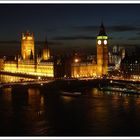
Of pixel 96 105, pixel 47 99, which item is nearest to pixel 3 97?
pixel 47 99

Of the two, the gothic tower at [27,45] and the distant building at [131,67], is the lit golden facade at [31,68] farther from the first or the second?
the distant building at [131,67]

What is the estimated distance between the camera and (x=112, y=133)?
9.71 metres

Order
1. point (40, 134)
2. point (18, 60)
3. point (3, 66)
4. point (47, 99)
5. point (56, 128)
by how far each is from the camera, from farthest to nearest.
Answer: point (3, 66)
point (18, 60)
point (47, 99)
point (56, 128)
point (40, 134)

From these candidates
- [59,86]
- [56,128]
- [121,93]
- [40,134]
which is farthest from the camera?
[59,86]

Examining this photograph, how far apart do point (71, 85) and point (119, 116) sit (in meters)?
10.7

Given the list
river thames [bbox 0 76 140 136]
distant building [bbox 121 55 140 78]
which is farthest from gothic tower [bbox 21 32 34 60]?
river thames [bbox 0 76 140 136]

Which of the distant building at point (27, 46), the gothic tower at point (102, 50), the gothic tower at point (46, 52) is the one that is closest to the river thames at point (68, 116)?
the gothic tower at point (102, 50)

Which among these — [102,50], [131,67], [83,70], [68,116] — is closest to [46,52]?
[83,70]

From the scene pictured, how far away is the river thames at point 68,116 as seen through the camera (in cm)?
995

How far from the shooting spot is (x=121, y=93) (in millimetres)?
18797

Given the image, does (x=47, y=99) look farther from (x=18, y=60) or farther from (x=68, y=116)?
(x=18, y=60)

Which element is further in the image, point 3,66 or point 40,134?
point 3,66

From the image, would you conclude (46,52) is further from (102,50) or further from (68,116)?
(68,116)

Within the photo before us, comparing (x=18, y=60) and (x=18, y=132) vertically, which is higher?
(x=18, y=60)
